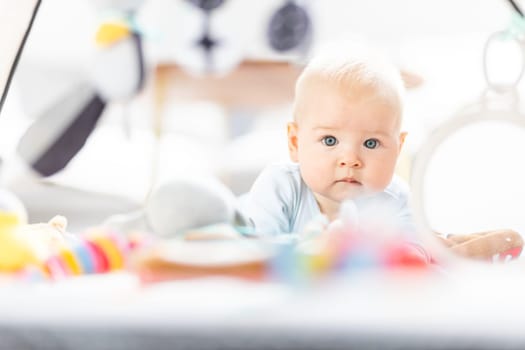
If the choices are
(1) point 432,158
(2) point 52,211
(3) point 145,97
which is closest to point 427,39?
(1) point 432,158

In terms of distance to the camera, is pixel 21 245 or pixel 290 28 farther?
pixel 290 28

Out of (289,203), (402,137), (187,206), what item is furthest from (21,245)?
(402,137)

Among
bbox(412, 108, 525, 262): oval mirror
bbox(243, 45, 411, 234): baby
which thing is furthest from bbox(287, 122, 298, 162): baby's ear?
bbox(412, 108, 525, 262): oval mirror

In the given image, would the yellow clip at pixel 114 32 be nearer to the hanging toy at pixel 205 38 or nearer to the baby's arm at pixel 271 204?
the hanging toy at pixel 205 38

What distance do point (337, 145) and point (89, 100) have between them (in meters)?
0.23

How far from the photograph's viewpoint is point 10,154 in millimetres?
758

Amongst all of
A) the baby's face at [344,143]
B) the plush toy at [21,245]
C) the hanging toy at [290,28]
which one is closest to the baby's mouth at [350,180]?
the baby's face at [344,143]

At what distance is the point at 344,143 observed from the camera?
2.18 feet

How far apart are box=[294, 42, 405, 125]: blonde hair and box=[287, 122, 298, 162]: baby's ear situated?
0.06 feet

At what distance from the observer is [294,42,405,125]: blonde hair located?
2.15 ft

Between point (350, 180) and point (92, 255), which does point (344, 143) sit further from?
point (92, 255)

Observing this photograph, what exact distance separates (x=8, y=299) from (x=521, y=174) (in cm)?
42

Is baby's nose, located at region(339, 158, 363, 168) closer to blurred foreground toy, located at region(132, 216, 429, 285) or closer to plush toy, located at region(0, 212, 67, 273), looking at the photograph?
blurred foreground toy, located at region(132, 216, 429, 285)

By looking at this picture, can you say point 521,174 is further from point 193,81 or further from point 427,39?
point 193,81
